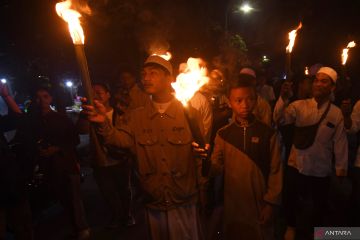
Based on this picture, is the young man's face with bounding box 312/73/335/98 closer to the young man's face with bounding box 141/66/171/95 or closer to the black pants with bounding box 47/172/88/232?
the young man's face with bounding box 141/66/171/95

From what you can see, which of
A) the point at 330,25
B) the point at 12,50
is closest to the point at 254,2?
the point at 330,25

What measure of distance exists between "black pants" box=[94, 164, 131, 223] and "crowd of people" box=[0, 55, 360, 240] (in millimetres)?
18

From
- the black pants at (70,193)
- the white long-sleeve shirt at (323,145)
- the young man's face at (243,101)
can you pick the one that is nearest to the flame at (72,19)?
the young man's face at (243,101)

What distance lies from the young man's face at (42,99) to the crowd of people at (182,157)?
2 centimetres

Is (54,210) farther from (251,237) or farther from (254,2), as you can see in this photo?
(254,2)

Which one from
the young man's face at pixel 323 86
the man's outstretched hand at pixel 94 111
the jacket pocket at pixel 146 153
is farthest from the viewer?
the young man's face at pixel 323 86

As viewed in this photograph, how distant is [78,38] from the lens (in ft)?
7.63

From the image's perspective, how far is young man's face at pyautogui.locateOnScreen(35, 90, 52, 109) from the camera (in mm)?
4613

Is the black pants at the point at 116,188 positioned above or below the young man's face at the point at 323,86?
below

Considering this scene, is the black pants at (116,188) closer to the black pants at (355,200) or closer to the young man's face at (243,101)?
the young man's face at (243,101)

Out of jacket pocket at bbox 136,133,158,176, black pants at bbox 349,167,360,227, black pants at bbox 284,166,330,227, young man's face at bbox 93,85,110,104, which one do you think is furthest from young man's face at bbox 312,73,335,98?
young man's face at bbox 93,85,110,104

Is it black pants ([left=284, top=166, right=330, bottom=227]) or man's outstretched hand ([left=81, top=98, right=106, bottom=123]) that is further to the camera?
black pants ([left=284, top=166, right=330, bottom=227])

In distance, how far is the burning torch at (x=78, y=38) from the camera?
89.7 inches

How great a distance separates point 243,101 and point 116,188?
2834 millimetres
